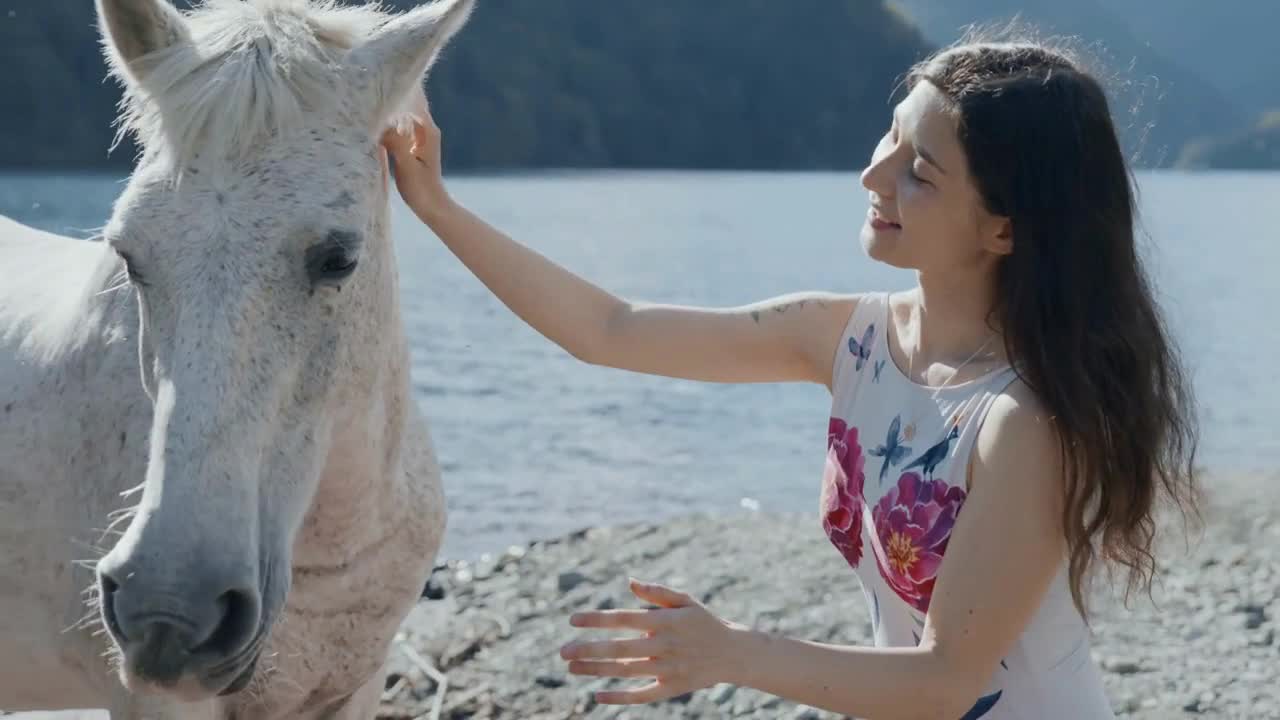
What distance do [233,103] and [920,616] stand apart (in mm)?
1556

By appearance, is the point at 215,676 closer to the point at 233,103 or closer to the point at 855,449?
the point at 233,103

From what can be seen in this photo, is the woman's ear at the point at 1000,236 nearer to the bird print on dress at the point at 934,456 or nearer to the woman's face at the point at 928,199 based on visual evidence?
the woman's face at the point at 928,199

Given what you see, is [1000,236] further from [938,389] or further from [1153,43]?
[1153,43]

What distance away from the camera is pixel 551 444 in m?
12.1

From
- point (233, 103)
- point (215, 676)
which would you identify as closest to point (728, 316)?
point (233, 103)

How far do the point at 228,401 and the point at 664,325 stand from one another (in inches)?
46.4

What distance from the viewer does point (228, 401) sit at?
6.78ft

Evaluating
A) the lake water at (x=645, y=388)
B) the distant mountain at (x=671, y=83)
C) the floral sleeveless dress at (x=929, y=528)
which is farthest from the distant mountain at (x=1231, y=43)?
the floral sleeveless dress at (x=929, y=528)

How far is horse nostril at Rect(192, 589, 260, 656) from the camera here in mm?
2000

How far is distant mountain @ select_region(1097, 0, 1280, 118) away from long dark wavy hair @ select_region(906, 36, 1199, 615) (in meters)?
92.4

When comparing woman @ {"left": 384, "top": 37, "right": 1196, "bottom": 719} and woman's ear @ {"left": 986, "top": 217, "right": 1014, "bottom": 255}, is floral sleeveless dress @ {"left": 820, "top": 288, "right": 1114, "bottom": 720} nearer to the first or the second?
woman @ {"left": 384, "top": 37, "right": 1196, "bottom": 719}

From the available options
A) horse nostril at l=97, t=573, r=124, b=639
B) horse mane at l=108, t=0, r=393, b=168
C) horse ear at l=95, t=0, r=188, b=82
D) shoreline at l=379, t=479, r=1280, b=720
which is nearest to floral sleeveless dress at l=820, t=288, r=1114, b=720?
horse mane at l=108, t=0, r=393, b=168

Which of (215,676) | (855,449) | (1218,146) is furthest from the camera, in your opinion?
(1218,146)

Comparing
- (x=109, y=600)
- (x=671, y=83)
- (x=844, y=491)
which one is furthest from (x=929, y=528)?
(x=671, y=83)
